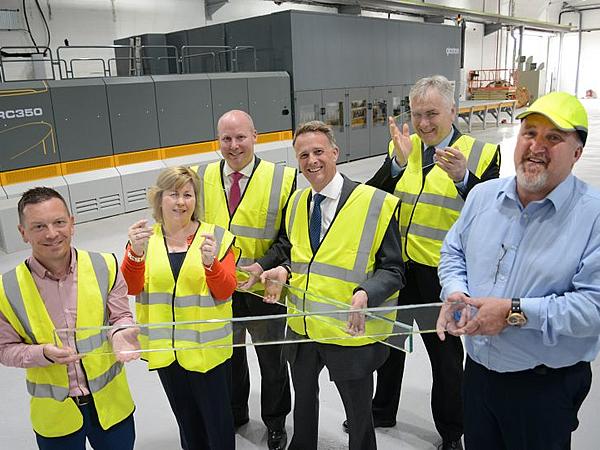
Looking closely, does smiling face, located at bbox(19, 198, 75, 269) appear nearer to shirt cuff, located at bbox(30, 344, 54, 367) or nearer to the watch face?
shirt cuff, located at bbox(30, 344, 54, 367)

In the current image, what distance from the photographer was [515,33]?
865 inches

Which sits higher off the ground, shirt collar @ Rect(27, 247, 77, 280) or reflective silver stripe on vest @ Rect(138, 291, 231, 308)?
shirt collar @ Rect(27, 247, 77, 280)

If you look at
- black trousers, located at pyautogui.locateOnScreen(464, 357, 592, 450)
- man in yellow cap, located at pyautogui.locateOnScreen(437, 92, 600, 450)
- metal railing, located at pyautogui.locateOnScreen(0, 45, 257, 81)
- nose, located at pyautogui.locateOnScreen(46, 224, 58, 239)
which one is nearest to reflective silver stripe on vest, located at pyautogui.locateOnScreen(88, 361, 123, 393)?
nose, located at pyautogui.locateOnScreen(46, 224, 58, 239)

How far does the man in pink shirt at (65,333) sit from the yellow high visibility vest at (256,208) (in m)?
0.68

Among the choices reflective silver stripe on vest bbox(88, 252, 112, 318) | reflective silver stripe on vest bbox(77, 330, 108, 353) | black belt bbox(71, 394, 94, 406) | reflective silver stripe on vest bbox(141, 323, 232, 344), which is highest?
reflective silver stripe on vest bbox(88, 252, 112, 318)

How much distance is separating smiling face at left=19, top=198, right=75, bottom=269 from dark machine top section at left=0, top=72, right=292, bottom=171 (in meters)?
5.33

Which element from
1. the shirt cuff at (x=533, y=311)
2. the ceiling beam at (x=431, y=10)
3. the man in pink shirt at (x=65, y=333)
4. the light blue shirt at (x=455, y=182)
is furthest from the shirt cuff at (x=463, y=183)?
the ceiling beam at (x=431, y=10)

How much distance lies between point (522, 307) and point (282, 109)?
26.3ft

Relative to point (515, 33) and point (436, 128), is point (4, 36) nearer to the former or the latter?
point (436, 128)

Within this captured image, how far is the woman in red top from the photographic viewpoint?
6.07ft

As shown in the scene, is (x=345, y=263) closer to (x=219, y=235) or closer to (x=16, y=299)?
(x=219, y=235)

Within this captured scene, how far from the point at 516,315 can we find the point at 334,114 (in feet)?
29.3

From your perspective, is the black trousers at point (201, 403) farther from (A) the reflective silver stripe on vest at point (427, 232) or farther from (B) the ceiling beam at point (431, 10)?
(B) the ceiling beam at point (431, 10)

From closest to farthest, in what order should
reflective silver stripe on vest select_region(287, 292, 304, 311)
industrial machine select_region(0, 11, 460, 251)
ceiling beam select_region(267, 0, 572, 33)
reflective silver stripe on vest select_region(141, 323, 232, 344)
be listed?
reflective silver stripe on vest select_region(141, 323, 232, 344) < reflective silver stripe on vest select_region(287, 292, 304, 311) < industrial machine select_region(0, 11, 460, 251) < ceiling beam select_region(267, 0, 572, 33)
